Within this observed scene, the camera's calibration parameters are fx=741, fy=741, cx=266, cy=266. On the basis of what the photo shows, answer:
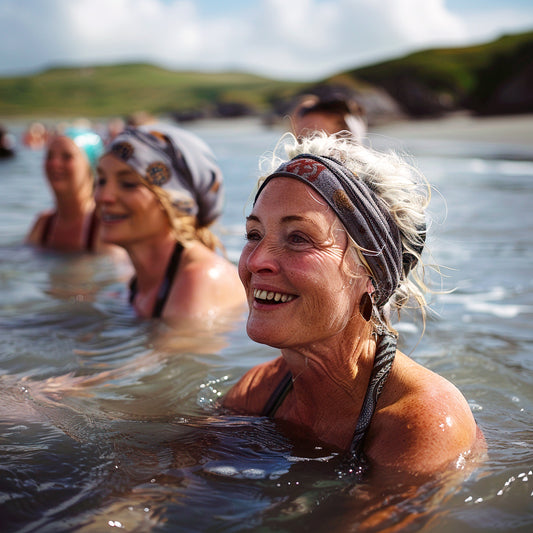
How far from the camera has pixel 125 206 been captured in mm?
5598

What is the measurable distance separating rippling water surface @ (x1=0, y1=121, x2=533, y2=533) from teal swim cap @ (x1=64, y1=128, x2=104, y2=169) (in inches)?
78.0

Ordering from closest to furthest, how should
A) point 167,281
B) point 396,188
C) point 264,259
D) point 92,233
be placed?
1. point 264,259
2. point 396,188
3. point 167,281
4. point 92,233

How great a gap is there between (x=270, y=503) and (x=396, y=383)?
0.66 metres

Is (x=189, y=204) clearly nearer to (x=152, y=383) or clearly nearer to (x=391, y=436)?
(x=152, y=383)

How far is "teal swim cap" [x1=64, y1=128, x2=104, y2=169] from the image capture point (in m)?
9.54

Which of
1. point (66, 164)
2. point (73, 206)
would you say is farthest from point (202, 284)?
point (66, 164)

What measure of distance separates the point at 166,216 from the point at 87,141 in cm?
438

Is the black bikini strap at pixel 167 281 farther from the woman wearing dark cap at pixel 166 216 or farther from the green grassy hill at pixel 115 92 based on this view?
the green grassy hill at pixel 115 92

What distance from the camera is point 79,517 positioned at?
262 centimetres

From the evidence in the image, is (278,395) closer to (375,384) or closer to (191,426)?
(191,426)

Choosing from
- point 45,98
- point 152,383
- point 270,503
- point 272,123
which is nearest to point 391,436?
point 270,503

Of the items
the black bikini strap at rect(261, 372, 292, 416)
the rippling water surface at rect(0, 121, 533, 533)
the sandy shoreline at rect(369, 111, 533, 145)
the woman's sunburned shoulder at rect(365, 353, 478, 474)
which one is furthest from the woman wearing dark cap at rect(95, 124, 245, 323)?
the sandy shoreline at rect(369, 111, 533, 145)

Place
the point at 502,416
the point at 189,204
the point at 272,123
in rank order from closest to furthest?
the point at 502,416
the point at 189,204
the point at 272,123

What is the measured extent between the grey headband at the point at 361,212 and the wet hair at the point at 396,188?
0.03 metres
